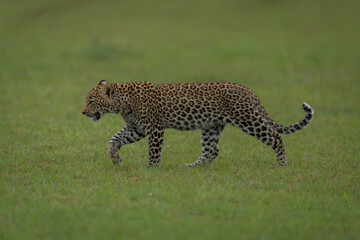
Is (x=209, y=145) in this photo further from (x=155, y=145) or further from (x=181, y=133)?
(x=181, y=133)

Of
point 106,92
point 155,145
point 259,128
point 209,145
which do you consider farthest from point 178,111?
point 259,128

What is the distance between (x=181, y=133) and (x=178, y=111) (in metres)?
3.26

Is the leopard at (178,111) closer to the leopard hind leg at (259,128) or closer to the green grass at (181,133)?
the leopard hind leg at (259,128)

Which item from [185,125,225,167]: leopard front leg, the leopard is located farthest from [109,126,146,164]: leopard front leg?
[185,125,225,167]: leopard front leg

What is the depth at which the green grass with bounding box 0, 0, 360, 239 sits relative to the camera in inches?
306

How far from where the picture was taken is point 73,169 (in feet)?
33.4

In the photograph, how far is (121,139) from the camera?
10.8 metres

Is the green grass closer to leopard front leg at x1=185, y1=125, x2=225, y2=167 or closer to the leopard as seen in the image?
leopard front leg at x1=185, y1=125, x2=225, y2=167

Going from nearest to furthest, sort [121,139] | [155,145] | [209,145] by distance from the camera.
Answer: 1. [155,145]
2. [121,139]
3. [209,145]

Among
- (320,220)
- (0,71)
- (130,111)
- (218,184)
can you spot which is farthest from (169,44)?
(320,220)

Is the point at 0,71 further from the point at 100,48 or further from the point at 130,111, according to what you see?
the point at 130,111

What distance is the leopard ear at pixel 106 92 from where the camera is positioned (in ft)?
35.0

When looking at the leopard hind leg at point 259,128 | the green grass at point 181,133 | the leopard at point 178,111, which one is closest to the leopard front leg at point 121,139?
the leopard at point 178,111

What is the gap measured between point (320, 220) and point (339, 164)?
325cm
